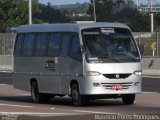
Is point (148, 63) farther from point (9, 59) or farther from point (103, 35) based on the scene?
point (103, 35)

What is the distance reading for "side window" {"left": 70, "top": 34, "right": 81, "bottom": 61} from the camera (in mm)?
22094

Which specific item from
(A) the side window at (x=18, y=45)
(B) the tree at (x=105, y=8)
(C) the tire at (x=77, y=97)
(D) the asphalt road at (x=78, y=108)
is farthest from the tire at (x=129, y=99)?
(B) the tree at (x=105, y=8)

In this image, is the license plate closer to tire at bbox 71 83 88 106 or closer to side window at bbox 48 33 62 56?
tire at bbox 71 83 88 106

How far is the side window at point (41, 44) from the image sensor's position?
24172 mm

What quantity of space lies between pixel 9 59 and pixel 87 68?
32.4m

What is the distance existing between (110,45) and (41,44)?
3.10 meters

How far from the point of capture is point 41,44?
24391 millimetres

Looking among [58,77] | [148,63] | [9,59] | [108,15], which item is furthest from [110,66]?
[108,15]

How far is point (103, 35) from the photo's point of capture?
73.5 feet

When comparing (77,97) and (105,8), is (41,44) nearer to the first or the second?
(77,97)

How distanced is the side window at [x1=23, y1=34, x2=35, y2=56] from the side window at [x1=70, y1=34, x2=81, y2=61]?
2.70 meters

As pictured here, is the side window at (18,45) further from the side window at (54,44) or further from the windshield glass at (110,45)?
the windshield glass at (110,45)

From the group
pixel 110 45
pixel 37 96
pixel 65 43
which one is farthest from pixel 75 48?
pixel 37 96

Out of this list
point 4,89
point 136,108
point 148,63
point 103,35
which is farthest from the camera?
point 148,63
